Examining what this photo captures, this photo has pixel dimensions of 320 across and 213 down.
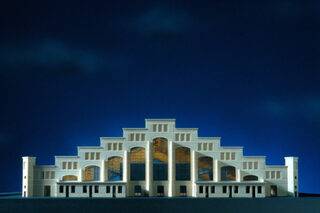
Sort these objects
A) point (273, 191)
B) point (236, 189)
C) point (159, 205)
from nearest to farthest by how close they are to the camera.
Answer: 1. point (159, 205)
2. point (236, 189)
3. point (273, 191)

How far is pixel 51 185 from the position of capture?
116875 millimetres

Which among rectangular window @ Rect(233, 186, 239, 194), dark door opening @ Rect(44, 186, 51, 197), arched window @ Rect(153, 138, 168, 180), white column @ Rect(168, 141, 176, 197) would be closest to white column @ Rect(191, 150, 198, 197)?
white column @ Rect(168, 141, 176, 197)

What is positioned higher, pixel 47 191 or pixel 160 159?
pixel 160 159

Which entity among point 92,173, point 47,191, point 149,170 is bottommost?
point 47,191

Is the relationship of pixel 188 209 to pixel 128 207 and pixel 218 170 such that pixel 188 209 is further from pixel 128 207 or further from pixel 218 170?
pixel 218 170

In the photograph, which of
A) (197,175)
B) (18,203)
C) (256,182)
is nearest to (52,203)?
(18,203)

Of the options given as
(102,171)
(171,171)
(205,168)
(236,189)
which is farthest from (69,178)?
(236,189)

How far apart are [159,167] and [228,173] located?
15499 millimetres

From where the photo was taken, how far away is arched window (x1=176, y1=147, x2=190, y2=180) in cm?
11775

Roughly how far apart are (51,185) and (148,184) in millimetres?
21504

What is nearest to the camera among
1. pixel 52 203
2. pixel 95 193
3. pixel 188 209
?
pixel 188 209

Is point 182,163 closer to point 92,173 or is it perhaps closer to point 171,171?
point 171,171

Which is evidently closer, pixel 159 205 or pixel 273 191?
pixel 159 205

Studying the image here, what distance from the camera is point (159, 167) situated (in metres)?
118
